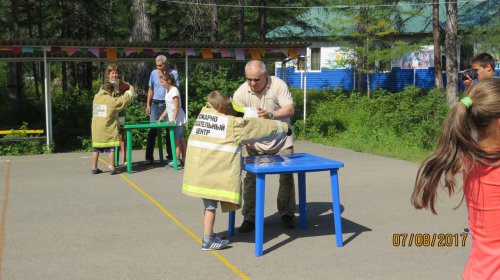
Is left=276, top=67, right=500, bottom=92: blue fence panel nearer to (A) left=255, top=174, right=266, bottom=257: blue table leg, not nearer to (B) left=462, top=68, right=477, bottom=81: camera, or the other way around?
(B) left=462, top=68, right=477, bottom=81: camera

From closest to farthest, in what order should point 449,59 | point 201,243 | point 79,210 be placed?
point 201,243 → point 79,210 → point 449,59

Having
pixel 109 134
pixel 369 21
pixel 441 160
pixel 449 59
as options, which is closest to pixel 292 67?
pixel 369 21

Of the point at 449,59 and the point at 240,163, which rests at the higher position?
the point at 449,59

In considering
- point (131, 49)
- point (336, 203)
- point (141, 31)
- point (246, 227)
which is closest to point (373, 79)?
point (141, 31)

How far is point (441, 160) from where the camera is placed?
2469 millimetres

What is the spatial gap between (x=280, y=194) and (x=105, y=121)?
4414mm

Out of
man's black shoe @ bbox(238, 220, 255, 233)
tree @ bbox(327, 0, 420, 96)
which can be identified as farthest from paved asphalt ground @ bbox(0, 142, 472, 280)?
tree @ bbox(327, 0, 420, 96)

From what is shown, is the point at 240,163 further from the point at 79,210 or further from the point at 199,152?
the point at 79,210

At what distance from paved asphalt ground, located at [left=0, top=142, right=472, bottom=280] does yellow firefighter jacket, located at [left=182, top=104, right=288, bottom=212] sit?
606 millimetres

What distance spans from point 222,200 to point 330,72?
3018cm

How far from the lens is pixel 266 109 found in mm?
6059

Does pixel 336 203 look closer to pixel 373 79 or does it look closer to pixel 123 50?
pixel 123 50

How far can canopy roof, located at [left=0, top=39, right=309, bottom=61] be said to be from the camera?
1291 cm

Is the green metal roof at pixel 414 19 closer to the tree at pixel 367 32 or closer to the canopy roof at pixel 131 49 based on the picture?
the tree at pixel 367 32
